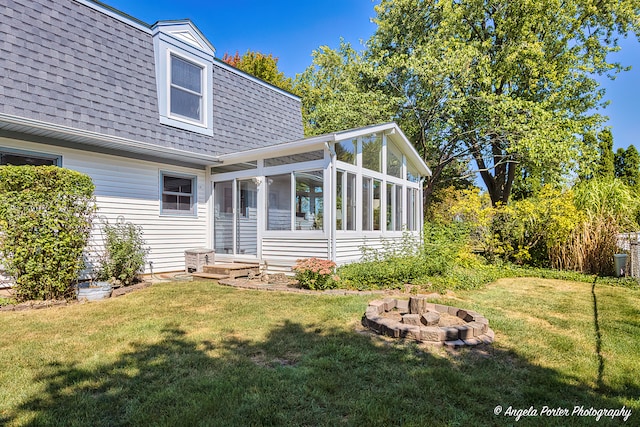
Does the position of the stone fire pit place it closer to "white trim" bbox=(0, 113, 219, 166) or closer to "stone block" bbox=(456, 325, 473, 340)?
"stone block" bbox=(456, 325, 473, 340)

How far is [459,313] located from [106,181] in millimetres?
6896

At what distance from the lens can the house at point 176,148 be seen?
6305 mm

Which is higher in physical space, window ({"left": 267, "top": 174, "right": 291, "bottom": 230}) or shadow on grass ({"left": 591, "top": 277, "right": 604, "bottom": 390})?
window ({"left": 267, "top": 174, "right": 291, "bottom": 230})

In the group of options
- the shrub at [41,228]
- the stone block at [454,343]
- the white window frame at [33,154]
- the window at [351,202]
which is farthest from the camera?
the window at [351,202]

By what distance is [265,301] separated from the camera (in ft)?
17.7

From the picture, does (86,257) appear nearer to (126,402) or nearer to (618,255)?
(126,402)

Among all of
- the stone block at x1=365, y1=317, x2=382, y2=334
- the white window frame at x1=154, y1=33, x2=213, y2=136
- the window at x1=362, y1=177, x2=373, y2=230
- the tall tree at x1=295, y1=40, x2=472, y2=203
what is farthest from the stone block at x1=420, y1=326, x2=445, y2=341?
the tall tree at x1=295, y1=40, x2=472, y2=203

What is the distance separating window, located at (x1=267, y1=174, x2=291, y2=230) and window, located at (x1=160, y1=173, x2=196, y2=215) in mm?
2144

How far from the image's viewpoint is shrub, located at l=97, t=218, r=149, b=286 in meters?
6.48

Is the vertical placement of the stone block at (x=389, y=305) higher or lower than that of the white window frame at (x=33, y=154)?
lower

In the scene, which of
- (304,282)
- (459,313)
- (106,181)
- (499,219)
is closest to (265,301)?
(304,282)

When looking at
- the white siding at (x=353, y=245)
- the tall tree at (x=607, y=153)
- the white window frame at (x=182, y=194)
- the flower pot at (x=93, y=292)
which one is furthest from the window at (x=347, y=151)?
the tall tree at (x=607, y=153)

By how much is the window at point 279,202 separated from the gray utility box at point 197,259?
1.68 m

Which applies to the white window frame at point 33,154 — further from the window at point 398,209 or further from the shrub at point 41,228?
the window at point 398,209
